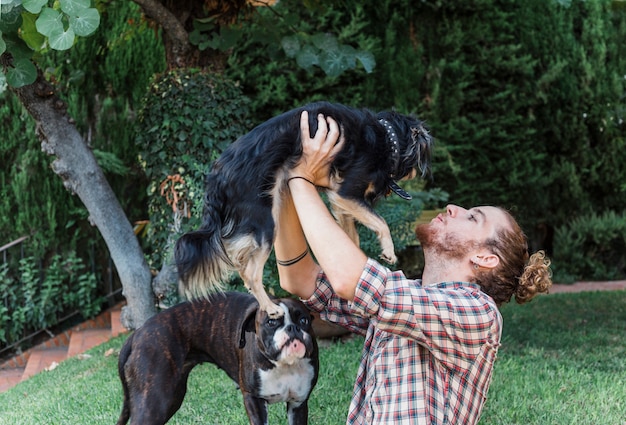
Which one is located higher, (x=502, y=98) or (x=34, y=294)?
(x=502, y=98)

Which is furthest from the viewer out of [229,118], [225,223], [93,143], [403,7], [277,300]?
[403,7]

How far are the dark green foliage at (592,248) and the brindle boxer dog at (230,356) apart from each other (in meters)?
6.44

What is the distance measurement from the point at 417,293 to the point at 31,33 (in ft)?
8.19

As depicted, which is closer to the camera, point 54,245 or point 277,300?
point 277,300

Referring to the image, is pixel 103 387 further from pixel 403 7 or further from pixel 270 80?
pixel 403 7

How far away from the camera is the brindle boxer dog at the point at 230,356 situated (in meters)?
2.92

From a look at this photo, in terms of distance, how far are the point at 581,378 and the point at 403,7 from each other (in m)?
5.40

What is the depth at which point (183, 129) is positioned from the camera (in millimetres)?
5238

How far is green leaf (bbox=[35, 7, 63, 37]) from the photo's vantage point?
313cm

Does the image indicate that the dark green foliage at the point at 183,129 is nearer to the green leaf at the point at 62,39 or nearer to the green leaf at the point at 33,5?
the green leaf at the point at 62,39

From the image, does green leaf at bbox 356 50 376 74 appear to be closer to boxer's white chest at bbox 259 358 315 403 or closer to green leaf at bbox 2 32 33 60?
green leaf at bbox 2 32 33 60

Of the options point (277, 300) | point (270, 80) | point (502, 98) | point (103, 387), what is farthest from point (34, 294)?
point (502, 98)

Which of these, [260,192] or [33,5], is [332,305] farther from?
[33,5]

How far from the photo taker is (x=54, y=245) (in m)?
7.43
